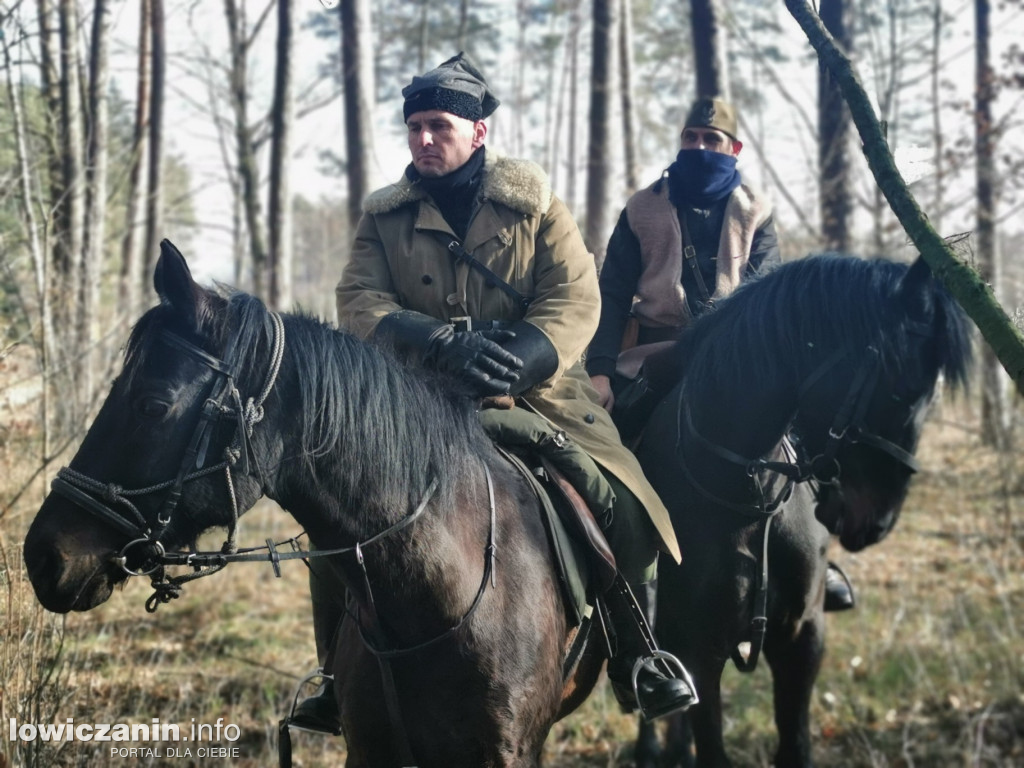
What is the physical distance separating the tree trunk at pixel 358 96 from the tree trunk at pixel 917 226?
28.7 feet

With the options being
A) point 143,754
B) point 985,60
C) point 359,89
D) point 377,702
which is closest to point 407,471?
point 377,702

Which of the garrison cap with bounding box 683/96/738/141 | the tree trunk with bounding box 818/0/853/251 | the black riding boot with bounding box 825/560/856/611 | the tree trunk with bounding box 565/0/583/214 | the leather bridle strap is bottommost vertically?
the black riding boot with bounding box 825/560/856/611

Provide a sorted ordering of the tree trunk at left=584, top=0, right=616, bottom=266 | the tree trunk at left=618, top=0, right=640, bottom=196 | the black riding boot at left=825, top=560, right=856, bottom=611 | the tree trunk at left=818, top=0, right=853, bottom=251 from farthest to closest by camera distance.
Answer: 1. the tree trunk at left=618, top=0, right=640, bottom=196
2. the tree trunk at left=584, top=0, right=616, bottom=266
3. the tree trunk at left=818, top=0, right=853, bottom=251
4. the black riding boot at left=825, top=560, right=856, bottom=611

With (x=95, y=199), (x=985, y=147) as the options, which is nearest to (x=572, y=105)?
(x=985, y=147)

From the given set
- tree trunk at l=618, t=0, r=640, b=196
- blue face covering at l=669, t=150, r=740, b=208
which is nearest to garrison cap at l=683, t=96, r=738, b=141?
blue face covering at l=669, t=150, r=740, b=208

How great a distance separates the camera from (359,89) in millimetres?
11469

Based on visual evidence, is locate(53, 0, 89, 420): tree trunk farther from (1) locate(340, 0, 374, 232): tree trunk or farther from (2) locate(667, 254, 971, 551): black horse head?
(2) locate(667, 254, 971, 551): black horse head

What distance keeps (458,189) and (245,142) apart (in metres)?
12.6

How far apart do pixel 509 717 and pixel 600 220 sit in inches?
443

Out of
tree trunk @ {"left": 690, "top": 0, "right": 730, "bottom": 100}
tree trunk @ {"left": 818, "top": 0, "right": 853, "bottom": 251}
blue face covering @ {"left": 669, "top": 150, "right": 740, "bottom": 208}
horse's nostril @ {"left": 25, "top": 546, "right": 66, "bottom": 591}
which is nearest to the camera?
horse's nostril @ {"left": 25, "top": 546, "right": 66, "bottom": 591}

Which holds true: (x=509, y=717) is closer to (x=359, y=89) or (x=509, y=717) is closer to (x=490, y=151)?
(x=490, y=151)

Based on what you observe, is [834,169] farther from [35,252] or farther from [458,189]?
[458,189]

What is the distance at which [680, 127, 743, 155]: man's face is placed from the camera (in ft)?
17.2

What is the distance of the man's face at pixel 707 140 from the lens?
17.2 ft
